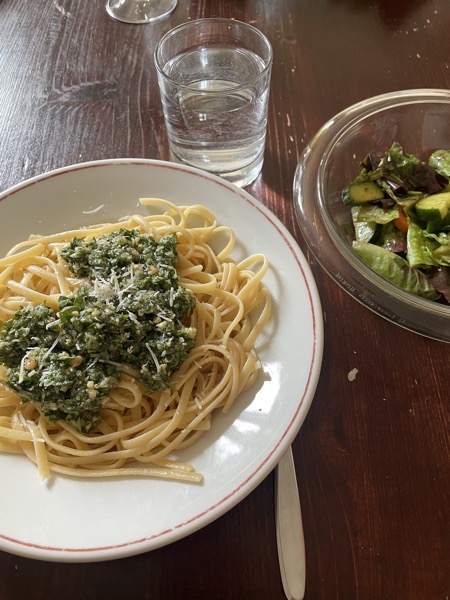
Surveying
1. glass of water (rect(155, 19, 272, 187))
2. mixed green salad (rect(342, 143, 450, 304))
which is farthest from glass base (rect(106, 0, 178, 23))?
mixed green salad (rect(342, 143, 450, 304))

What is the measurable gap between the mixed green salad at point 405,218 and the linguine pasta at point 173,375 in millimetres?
331

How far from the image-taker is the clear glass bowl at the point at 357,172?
1239mm

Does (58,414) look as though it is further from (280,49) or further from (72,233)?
(280,49)

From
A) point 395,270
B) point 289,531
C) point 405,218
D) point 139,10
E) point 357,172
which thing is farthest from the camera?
point 139,10

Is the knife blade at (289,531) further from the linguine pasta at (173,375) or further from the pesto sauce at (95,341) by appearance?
the pesto sauce at (95,341)

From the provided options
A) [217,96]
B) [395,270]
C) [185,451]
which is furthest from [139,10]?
[185,451]

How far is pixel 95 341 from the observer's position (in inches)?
44.5

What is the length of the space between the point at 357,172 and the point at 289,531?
1.03 meters

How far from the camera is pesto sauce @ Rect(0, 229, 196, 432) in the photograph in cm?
112

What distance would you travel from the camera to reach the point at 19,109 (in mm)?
1953

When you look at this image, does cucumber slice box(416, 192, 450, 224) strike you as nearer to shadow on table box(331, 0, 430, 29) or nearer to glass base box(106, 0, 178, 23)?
shadow on table box(331, 0, 430, 29)

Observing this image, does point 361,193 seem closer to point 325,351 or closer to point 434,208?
point 434,208

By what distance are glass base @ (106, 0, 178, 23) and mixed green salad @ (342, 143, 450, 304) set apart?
126 cm

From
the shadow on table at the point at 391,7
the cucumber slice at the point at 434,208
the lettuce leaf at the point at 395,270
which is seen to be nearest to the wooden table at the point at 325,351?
the shadow on table at the point at 391,7
